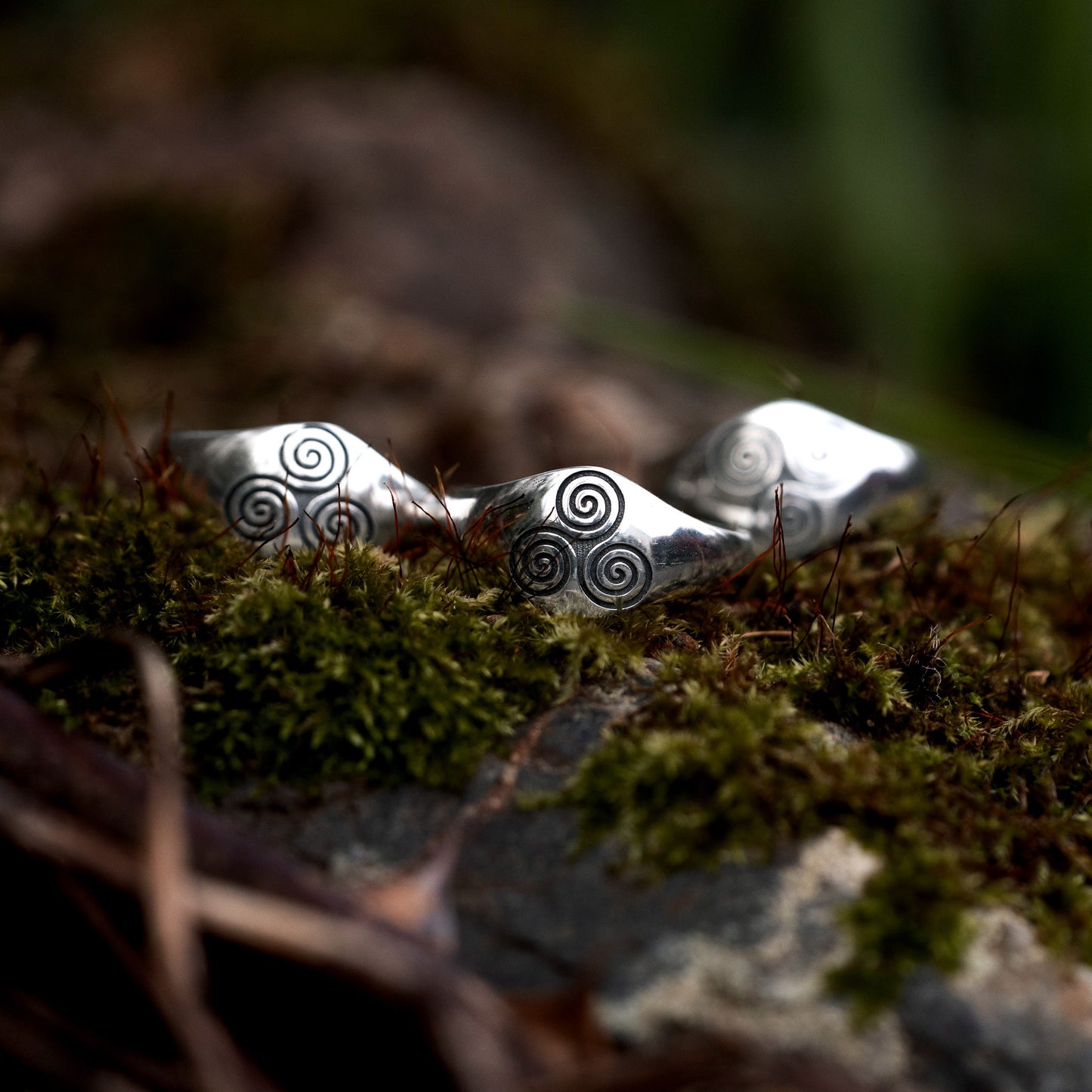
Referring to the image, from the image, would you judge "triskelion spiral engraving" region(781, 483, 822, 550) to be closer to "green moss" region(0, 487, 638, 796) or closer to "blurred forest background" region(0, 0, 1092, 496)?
"green moss" region(0, 487, 638, 796)

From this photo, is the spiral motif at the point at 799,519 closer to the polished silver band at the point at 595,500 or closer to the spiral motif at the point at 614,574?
A: the polished silver band at the point at 595,500

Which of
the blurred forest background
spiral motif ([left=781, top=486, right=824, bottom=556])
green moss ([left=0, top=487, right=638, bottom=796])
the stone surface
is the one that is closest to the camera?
the stone surface

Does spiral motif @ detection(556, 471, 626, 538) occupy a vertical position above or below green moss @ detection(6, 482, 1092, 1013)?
above

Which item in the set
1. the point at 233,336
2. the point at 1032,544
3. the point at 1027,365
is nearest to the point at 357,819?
the point at 1032,544

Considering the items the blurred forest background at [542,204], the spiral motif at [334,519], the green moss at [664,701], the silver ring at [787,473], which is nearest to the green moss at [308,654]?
the green moss at [664,701]

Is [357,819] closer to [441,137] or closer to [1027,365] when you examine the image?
[441,137]

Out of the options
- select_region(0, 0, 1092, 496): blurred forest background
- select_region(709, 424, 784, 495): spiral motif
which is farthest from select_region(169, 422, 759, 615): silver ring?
select_region(0, 0, 1092, 496): blurred forest background

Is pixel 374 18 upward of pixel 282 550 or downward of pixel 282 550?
upward
